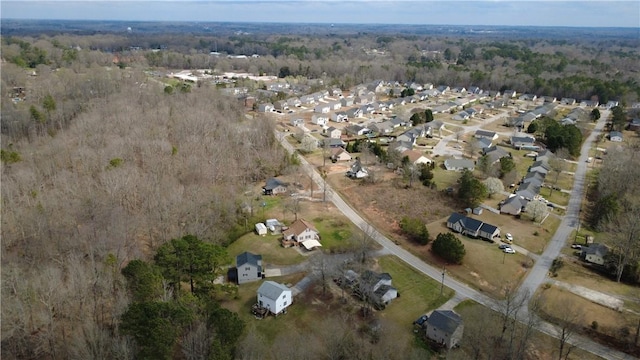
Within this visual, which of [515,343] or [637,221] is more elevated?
[637,221]

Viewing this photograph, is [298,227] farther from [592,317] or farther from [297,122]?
[297,122]

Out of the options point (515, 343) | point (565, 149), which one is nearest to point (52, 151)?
point (515, 343)

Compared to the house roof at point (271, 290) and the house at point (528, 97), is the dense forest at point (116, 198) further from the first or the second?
the house roof at point (271, 290)

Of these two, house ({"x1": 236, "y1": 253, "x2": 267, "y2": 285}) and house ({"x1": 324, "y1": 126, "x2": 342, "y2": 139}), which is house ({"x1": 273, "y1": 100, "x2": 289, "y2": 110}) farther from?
house ({"x1": 236, "y1": 253, "x2": 267, "y2": 285})

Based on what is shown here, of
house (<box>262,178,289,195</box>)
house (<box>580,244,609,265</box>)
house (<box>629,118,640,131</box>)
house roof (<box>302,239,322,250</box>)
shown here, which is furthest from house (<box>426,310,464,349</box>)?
house (<box>629,118,640,131</box>)

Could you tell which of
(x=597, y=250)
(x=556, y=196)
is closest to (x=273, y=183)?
(x=597, y=250)

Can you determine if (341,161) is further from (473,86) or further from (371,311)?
(473,86)
